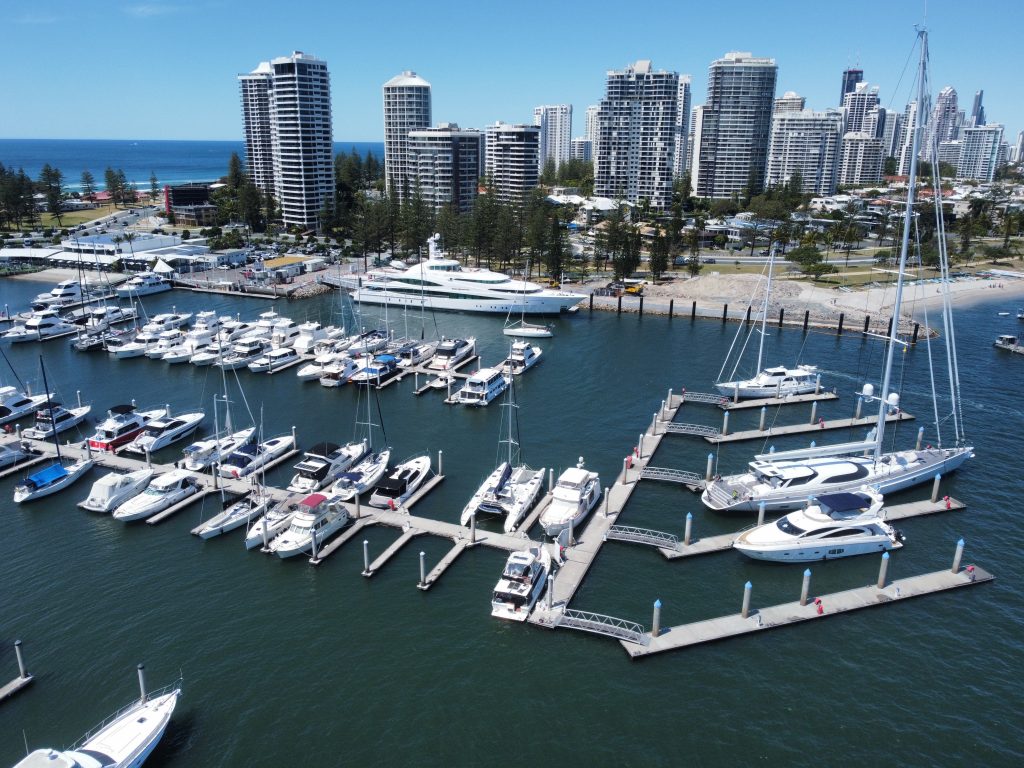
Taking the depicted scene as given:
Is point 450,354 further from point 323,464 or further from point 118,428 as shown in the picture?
point 118,428

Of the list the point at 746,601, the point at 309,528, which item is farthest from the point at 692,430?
the point at 309,528

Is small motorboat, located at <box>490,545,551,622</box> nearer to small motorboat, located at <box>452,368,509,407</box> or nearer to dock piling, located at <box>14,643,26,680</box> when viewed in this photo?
dock piling, located at <box>14,643,26,680</box>

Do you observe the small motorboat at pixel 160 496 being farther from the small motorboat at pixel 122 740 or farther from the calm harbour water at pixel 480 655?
the small motorboat at pixel 122 740

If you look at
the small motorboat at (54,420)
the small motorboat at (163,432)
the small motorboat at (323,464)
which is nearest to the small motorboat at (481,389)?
the small motorboat at (323,464)

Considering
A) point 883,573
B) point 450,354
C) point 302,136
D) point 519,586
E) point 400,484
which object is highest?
point 302,136

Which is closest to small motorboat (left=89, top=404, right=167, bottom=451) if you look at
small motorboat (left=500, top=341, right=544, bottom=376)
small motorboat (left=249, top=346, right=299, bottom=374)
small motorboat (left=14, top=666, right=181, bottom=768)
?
small motorboat (left=249, top=346, right=299, bottom=374)

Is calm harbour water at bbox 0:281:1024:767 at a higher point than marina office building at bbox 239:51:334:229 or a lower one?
lower
